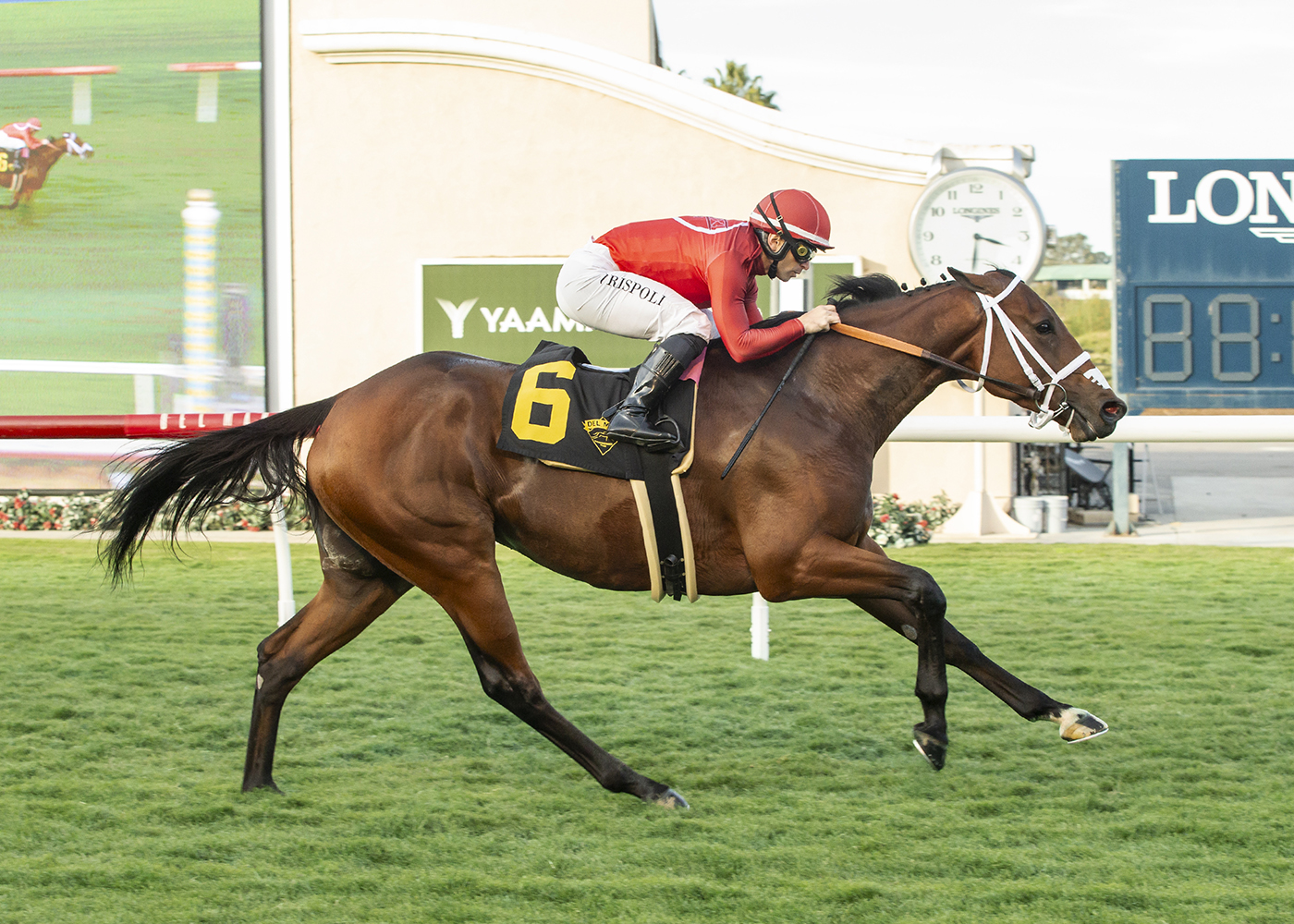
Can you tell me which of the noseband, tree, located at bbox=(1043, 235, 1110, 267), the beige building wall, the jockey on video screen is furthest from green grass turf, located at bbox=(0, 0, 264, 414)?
tree, located at bbox=(1043, 235, 1110, 267)

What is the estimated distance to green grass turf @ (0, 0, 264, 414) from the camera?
12.0m

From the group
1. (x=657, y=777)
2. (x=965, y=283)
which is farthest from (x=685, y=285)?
(x=657, y=777)

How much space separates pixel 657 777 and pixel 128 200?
410 inches

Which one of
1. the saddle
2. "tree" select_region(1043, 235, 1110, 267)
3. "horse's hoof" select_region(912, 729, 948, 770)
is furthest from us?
"tree" select_region(1043, 235, 1110, 267)

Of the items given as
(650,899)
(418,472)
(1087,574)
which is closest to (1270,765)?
(650,899)

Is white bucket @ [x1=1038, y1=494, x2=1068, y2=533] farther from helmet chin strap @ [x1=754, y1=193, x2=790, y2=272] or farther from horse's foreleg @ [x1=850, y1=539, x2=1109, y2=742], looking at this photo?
helmet chin strap @ [x1=754, y1=193, x2=790, y2=272]

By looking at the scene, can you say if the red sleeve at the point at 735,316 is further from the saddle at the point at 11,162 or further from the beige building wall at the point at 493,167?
the saddle at the point at 11,162

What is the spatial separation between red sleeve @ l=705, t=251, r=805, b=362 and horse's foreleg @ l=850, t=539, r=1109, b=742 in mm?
680

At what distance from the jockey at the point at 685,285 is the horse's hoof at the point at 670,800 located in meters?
0.96

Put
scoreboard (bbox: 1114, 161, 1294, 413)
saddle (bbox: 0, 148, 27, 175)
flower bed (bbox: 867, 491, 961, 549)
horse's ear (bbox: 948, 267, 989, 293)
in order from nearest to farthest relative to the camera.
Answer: horse's ear (bbox: 948, 267, 989, 293)
scoreboard (bbox: 1114, 161, 1294, 413)
flower bed (bbox: 867, 491, 961, 549)
saddle (bbox: 0, 148, 27, 175)

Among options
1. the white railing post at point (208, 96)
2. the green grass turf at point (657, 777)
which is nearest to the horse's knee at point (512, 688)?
the green grass turf at point (657, 777)

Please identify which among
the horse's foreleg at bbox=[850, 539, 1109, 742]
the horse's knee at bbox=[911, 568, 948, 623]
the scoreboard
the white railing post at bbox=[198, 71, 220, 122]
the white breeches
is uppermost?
the white railing post at bbox=[198, 71, 220, 122]

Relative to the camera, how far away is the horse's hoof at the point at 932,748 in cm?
364

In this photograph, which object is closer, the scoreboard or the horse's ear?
the horse's ear
